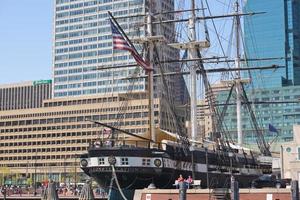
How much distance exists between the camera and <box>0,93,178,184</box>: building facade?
167 metres

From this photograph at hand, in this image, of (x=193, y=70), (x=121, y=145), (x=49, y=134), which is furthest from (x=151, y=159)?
(x=49, y=134)

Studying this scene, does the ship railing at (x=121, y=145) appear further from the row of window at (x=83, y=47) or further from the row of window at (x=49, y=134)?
the row of window at (x=83, y=47)

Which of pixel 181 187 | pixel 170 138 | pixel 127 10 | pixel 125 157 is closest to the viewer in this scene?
pixel 181 187

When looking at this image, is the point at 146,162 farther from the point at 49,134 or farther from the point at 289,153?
the point at 49,134

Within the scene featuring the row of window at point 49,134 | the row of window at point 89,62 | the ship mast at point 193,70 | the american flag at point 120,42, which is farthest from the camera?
the row of window at point 49,134

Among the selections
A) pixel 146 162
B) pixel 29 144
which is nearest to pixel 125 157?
pixel 146 162

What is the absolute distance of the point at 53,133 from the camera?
185500mm

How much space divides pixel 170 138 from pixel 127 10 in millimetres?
126795

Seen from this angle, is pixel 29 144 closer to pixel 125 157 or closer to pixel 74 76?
pixel 74 76

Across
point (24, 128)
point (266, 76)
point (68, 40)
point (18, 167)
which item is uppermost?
point (68, 40)

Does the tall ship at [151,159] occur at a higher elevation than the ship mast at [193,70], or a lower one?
→ lower

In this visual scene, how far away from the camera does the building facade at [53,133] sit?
167 meters

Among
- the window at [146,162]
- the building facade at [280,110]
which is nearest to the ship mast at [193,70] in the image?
the window at [146,162]

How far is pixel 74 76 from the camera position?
193750 mm
